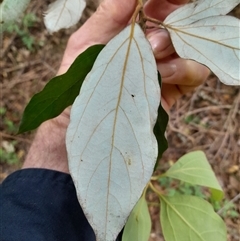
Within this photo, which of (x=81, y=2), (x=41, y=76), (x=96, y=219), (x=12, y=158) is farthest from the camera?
(x=41, y=76)

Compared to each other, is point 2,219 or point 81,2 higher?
point 81,2

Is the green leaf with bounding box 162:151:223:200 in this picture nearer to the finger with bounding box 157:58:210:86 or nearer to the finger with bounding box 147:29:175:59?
the finger with bounding box 157:58:210:86

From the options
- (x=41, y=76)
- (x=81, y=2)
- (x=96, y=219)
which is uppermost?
(x=81, y=2)

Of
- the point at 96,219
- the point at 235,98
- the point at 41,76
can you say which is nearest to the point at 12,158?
the point at 41,76

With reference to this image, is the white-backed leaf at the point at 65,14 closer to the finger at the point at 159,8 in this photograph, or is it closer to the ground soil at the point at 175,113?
the finger at the point at 159,8

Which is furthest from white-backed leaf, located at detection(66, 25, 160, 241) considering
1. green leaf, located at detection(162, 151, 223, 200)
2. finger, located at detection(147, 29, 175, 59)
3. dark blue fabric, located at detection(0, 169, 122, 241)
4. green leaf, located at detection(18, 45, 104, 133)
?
green leaf, located at detection(162, 151, 223, 200)

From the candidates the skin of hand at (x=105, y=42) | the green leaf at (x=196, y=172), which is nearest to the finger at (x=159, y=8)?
the skin of hand at (x=105, y=42)

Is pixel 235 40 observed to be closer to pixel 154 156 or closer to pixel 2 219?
pixel 154 156
